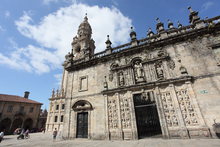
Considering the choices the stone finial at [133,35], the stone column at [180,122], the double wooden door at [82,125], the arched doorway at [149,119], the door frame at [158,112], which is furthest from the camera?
the stone finial at [133,35]

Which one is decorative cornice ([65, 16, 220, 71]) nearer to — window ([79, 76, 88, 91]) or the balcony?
window ([79, 76, 88, 91])

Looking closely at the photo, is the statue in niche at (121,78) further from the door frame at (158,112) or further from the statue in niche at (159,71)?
the statue in niche at (159,71)

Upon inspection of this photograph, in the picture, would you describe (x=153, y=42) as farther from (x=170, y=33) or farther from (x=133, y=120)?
(x=133, y=120)

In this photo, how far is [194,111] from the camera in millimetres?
8016

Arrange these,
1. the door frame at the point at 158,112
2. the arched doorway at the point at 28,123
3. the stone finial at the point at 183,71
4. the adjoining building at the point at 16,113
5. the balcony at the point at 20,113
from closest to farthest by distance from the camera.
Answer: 1. the door frame at the point at 158,112
2. the stone finial at the point at 183,71
3. the adjoining building at the point at 16,113
4. the balcony at the point at 20,113
5. the arched doorway at the point at 28,123

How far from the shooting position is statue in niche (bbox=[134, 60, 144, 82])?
10461 millimetres

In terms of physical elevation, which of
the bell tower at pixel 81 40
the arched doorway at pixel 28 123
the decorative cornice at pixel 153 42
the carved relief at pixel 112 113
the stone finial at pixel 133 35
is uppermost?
the bell tower at pixel 81 40

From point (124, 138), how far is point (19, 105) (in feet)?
106

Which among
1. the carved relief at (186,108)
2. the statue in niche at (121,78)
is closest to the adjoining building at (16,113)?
the statue in niche at (121,78)

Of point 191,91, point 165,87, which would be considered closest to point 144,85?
point 165,87

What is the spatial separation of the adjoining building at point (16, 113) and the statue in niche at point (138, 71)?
32.8 meters

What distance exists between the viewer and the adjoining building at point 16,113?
26.5 metres

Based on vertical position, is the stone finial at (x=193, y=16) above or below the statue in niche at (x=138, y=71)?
above

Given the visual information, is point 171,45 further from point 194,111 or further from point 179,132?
point 179,132
